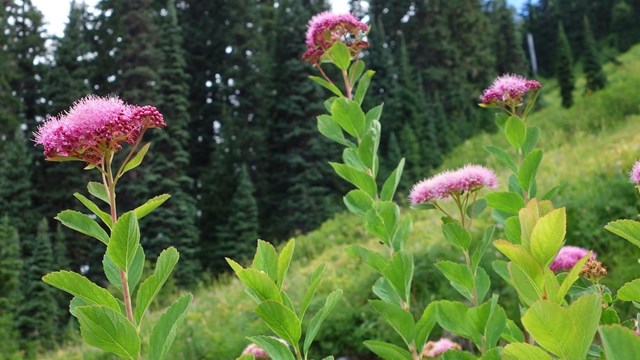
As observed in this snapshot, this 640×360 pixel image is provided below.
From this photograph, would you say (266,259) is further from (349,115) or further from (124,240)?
(349,115)

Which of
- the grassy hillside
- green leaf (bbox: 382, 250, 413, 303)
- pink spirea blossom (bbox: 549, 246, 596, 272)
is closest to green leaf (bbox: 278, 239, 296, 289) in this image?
green leaf (bbox: 382, 250, 413, 303)

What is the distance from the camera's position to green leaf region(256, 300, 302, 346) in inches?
35.4

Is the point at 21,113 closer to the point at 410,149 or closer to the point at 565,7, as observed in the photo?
the point at 410,149

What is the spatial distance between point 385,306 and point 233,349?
4446mm

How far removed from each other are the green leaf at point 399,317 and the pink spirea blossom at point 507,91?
2.45 ft

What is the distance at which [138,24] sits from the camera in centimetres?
1798

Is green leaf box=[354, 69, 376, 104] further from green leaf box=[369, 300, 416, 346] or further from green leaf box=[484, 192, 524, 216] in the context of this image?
green leaf box=[369, 300, 416, 346]

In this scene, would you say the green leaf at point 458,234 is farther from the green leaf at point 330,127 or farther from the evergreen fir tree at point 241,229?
the evergreen fir tree at point 241,229

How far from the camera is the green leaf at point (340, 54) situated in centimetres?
167

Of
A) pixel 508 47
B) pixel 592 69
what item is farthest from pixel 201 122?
pixel 508 47

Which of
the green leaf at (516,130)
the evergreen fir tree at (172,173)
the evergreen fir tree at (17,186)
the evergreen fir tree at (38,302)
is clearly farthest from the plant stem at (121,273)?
the evergreen fir tree at (17,186)

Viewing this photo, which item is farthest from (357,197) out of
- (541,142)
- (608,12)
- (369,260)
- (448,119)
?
(608,12)

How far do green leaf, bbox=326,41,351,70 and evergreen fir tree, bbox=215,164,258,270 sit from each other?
13.7 metres

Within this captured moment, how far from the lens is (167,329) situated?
2.93ft
